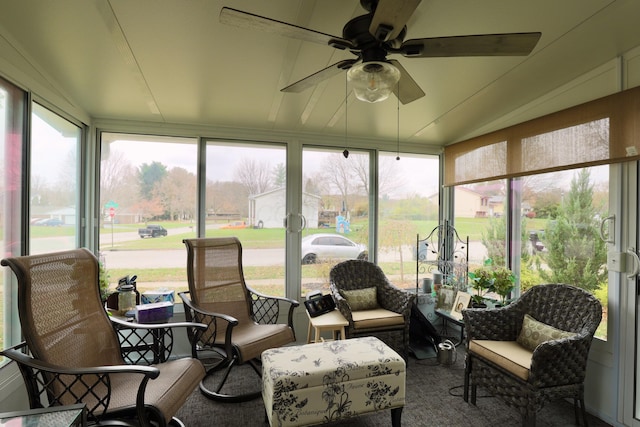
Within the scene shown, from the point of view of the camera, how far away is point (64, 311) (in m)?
1.82

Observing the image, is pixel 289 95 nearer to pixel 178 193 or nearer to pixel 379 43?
pixel 379 43

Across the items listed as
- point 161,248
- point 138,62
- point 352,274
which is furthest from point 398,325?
point 138,62

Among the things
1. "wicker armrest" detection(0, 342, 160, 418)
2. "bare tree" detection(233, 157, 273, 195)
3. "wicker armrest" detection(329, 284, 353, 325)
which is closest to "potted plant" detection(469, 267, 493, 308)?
"wicker armrest" detection(329, 284, 353, 325)

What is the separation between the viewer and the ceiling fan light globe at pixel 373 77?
4.64ft

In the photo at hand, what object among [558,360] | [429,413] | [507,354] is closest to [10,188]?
[429,413]

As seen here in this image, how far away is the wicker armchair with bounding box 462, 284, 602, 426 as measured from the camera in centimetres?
196

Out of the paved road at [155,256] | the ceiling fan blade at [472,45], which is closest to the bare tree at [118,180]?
the paved road at [155,256]

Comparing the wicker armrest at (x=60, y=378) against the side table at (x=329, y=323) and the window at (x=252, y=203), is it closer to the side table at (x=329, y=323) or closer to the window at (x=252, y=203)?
the side table at (x=329, y=323)

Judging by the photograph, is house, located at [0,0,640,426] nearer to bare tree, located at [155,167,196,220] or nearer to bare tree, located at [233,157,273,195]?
bare tree, located at [155,167,196,220]

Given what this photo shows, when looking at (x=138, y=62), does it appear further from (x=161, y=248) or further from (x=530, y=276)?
(x=530, y=276)

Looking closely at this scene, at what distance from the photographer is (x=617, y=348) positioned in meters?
2.16

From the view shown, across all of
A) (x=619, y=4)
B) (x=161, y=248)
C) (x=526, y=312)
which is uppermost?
(x=619, y=4)

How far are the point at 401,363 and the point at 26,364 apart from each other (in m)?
2.08

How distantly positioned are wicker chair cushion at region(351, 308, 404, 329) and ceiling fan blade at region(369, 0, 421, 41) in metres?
2.42
